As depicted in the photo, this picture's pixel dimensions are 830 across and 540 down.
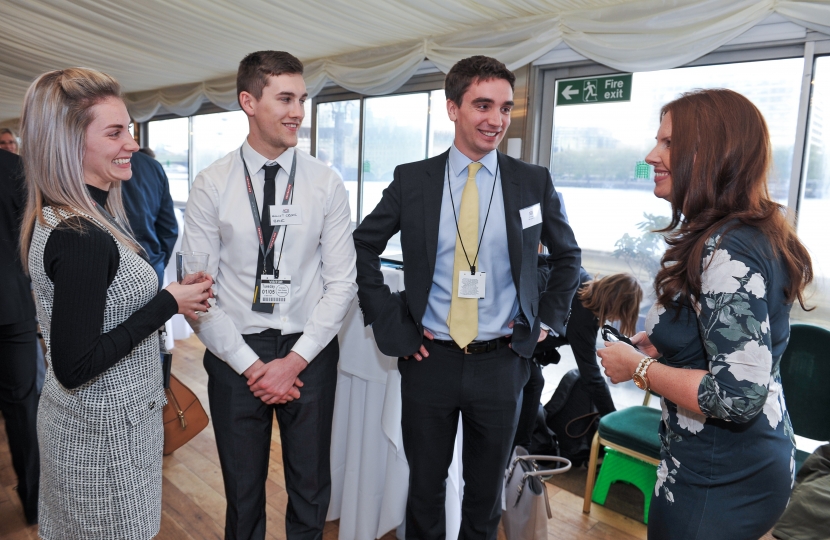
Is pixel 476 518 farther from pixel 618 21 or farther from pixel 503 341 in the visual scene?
pixel 618 21

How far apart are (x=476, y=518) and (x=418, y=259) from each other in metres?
0.90

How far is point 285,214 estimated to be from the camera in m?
1.73

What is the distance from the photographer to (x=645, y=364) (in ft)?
4.09

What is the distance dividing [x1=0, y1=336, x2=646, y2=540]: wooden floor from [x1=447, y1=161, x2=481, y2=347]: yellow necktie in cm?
115

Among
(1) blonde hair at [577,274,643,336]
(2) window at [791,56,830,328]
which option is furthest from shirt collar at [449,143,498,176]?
(2) window at [791,56,830,328]

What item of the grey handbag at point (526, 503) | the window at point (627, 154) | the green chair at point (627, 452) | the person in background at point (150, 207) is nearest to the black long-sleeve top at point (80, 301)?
the grey handbag at point (526, 503)

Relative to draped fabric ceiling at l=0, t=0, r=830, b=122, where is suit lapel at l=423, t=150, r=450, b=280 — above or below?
below

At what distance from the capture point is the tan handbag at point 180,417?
191 cm

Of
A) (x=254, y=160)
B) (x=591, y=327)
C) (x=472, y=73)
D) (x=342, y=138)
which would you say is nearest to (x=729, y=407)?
(x=472, y=73)

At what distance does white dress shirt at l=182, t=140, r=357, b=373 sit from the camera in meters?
1.70

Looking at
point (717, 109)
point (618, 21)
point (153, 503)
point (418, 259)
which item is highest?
point (618, 21)

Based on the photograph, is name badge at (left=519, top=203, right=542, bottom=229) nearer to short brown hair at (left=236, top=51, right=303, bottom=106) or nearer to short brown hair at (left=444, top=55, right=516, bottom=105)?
short brown hair at (left=444, top=55, right=516, bottom=105)

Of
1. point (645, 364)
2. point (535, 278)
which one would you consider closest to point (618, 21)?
point (535, 278)

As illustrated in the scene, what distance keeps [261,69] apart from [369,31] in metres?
2.77
